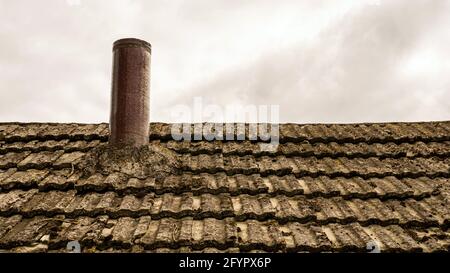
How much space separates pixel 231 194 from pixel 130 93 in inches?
69.9

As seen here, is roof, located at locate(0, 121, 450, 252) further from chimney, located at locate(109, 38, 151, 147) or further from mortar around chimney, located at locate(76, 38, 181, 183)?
chimney, located at locate(109, 38, 151, 147)

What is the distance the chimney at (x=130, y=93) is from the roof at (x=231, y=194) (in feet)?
0.86

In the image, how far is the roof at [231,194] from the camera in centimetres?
312

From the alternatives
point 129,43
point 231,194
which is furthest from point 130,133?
point 231,194

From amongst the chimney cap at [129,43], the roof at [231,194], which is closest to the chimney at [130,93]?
the chimney cap at [129,43]

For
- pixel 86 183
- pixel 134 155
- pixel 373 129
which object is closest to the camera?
pixel 86 183

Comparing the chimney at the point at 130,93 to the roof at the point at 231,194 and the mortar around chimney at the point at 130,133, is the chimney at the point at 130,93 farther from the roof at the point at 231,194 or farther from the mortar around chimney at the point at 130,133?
the roof at the point at 231,194

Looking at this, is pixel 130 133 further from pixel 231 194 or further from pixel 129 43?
pixel 231 194

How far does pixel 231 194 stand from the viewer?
389cm

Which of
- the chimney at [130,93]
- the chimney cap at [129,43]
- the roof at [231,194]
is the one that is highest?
the chimney cap at [129,43]
